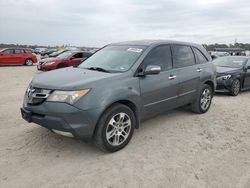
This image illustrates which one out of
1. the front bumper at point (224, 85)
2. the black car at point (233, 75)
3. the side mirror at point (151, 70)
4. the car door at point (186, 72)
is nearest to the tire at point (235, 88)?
the black car at point (233, 75)

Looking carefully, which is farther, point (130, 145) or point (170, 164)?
point (130, 145)

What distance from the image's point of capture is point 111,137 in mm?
3648

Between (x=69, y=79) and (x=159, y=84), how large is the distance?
1.64m

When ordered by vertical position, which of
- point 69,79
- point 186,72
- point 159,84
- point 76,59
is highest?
point 76,59

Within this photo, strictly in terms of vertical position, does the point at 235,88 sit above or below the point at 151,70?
below

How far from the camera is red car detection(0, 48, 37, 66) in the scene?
19.3m

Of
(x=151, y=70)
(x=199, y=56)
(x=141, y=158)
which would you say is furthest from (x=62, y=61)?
(x=141, y=158)

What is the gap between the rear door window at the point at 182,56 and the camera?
193 inches

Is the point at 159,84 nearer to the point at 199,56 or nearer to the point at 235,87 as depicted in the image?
the point at 199,56

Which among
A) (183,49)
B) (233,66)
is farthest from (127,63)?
(233,66)

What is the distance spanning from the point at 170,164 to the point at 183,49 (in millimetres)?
2776

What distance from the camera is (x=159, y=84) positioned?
4.33 metres

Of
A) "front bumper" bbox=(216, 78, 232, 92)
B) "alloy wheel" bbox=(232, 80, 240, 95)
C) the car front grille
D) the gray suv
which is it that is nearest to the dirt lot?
the gray suv

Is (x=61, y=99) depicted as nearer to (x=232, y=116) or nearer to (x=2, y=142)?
(x=2, y=142)
